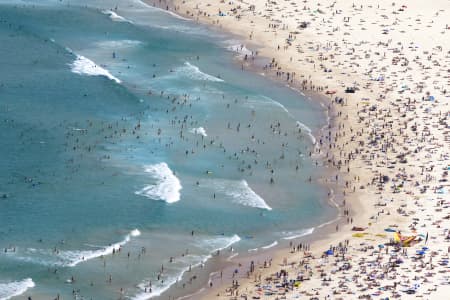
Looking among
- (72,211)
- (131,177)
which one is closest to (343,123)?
(131,177)

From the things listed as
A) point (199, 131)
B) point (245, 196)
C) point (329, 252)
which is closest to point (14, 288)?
point (329, 252)

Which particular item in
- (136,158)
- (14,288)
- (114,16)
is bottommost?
(14,288)

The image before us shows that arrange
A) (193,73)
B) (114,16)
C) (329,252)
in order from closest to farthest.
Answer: (329,252), (193,73), (114,16)

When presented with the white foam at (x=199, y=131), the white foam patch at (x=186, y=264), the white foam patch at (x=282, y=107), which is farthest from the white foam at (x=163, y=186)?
the white foam patch at (x=282, y=107)

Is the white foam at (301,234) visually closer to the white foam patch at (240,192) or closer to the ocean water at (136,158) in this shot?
the ocean water at (136,158)

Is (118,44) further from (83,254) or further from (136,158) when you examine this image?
(83,254)

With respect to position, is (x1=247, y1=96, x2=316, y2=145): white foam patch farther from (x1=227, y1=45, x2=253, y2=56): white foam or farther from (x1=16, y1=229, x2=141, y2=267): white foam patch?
(x1=16, y1=229, x2=141, y2=267): white foam patch

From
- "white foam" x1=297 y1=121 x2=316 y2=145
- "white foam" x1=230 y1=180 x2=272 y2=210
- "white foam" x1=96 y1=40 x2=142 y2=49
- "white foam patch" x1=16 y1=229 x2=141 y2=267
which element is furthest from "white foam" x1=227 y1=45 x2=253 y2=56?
"white foam patch" x1=16 y1=229 x2=141 y2=267

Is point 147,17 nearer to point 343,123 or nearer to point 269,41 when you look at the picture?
point 269,41
